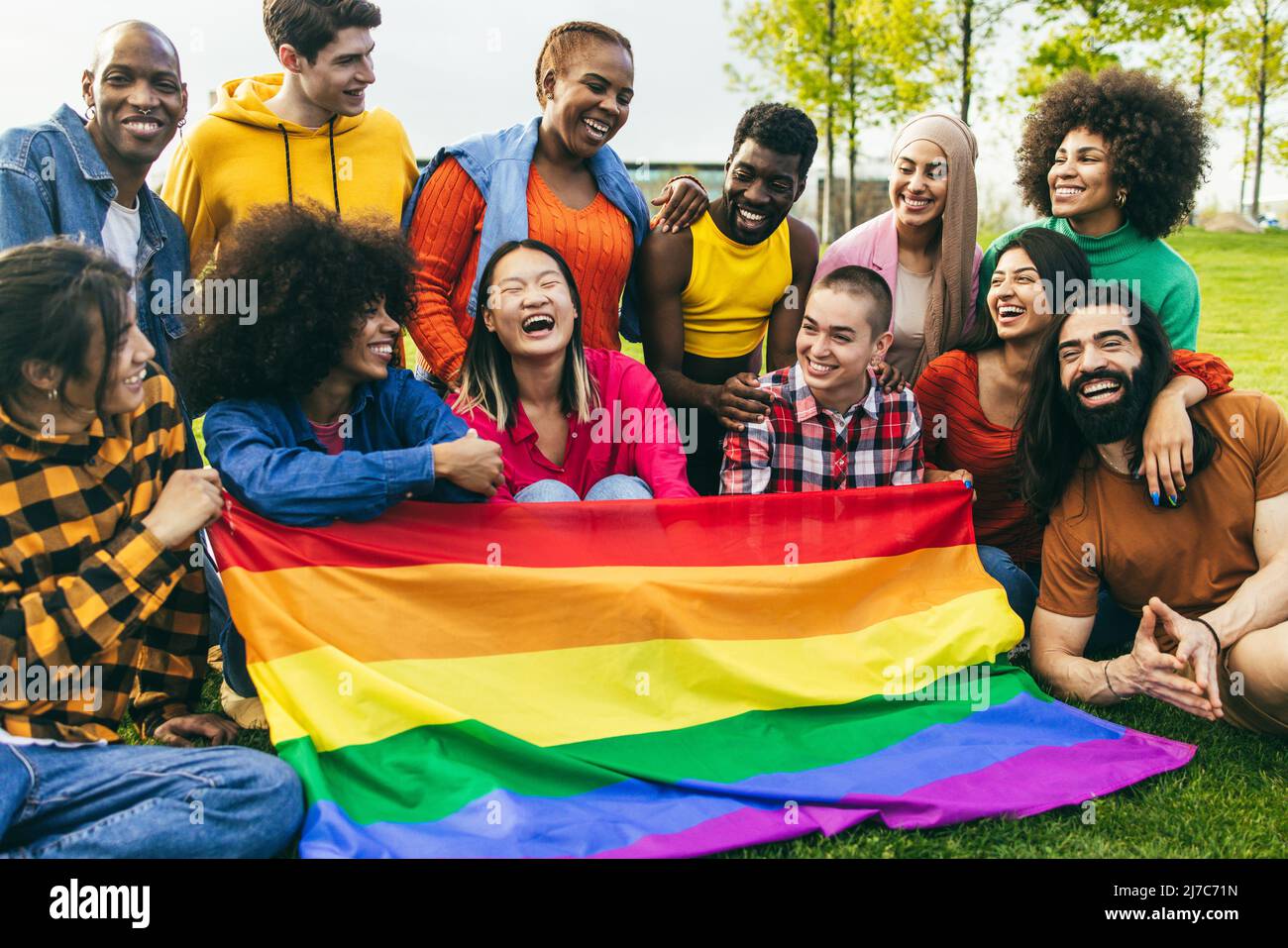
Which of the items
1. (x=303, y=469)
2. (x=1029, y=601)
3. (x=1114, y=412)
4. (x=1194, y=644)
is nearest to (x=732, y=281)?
(x=1114, y=412)

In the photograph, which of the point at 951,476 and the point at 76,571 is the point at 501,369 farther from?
the point at 951,476

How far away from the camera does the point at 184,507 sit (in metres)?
3.66

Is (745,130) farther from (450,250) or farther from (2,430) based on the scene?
(2,430)

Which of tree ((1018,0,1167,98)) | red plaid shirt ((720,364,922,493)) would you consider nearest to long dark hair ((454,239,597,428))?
red plaid shirt ((720,364,922,493))

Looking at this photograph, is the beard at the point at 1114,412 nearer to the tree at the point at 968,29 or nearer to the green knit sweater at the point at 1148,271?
the green knit sweater at the point at 1148,271

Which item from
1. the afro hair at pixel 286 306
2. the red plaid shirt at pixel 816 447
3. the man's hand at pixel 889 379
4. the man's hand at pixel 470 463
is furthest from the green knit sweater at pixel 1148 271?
the afro hair at pixel 286 306

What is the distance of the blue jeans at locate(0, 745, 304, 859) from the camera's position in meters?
3.21

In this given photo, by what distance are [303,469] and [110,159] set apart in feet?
6.22

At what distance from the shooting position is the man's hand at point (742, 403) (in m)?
4.94

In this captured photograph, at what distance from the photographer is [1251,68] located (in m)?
25.7

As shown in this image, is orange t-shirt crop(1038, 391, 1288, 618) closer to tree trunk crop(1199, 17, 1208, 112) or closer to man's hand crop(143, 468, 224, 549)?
man's hand crop(143, 468, 224, 549)

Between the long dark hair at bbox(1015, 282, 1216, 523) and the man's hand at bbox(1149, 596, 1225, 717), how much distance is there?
72 cm

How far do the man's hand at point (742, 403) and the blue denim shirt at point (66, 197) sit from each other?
96.4 inches
